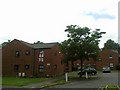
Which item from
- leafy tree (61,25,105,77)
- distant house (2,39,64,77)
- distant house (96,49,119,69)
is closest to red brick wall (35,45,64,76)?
distant house (2,39,64,77)

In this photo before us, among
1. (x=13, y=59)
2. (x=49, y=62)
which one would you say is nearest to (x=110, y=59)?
(x=49, y=62)

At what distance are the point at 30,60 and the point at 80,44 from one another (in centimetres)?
1343

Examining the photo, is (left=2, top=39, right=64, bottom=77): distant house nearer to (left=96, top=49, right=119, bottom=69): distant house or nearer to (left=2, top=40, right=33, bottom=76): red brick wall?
(left=2, top=40, right=33, bottom=76): red brick wall

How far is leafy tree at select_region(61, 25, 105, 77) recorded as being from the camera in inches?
2026

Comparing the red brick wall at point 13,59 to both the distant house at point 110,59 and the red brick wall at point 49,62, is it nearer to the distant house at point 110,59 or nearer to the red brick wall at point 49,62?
the red brick wall at point 49,62

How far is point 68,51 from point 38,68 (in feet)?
33.8

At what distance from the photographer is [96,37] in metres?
53.3

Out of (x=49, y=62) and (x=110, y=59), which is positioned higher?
(x=110, y=59)

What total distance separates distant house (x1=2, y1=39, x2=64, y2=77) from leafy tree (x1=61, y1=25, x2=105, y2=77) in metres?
7.92

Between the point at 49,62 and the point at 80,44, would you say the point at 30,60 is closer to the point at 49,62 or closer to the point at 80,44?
the point at 49,62

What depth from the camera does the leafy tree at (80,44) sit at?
51.5 metres

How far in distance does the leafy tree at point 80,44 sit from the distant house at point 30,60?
7917 millimetres

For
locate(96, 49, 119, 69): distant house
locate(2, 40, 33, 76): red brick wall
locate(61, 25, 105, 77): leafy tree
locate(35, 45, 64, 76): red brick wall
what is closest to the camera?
locate(61, 25, 105, 77): leafy tree

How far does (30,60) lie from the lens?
61125 millimetres
